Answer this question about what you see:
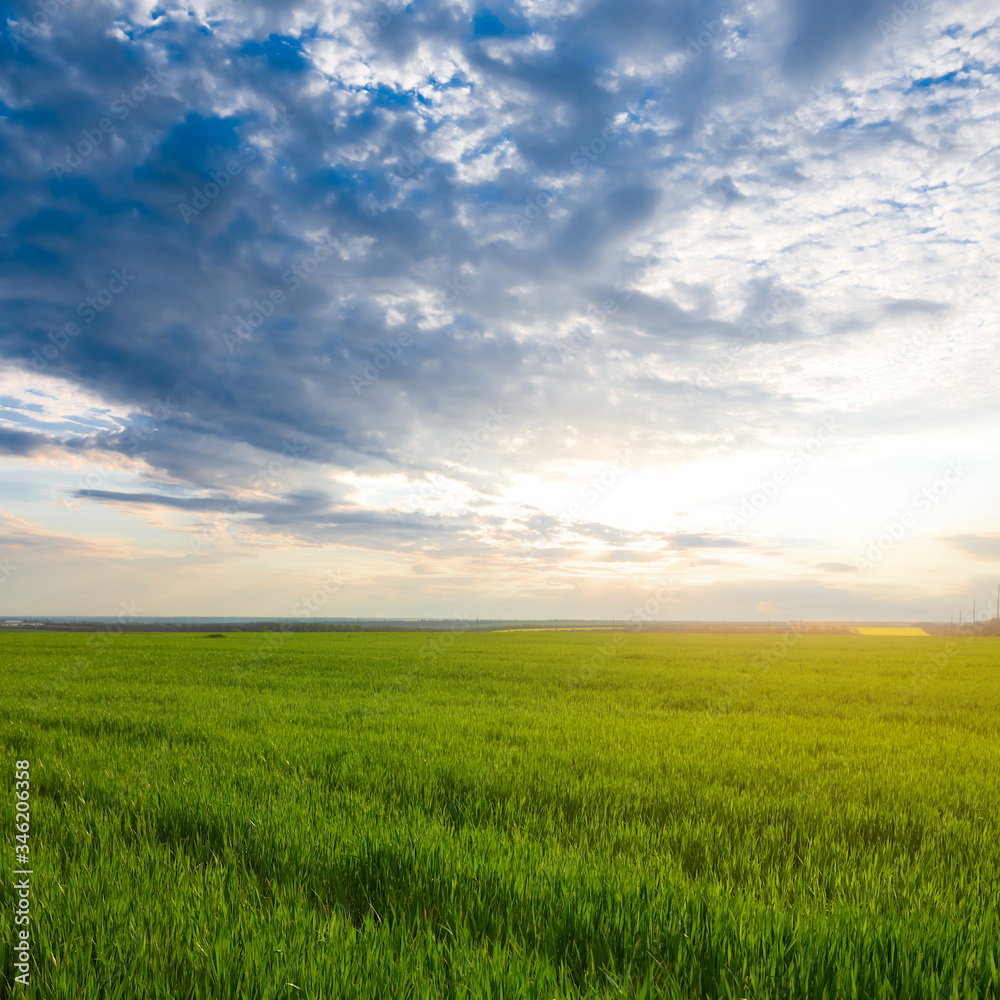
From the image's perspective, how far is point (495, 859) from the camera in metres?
4.17

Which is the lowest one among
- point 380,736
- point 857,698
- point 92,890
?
point 857,698

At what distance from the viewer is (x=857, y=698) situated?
18.1 m

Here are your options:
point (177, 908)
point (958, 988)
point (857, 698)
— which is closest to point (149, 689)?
point (177, 908)

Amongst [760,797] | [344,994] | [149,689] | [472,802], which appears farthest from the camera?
[149,689]

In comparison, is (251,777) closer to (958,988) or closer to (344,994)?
(344,994)

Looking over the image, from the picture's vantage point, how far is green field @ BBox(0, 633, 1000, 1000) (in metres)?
2.85

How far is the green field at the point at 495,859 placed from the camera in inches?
112

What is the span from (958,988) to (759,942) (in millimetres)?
881

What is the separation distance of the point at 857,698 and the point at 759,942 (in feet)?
60.4

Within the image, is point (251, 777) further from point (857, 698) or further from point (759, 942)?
point (857, 698)

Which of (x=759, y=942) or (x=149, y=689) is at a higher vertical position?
(x=759, y=942)

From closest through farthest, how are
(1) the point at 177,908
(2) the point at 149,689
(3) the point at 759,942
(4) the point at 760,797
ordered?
(3) the point at 759,942 < (1) the point at 177,908 < (4) the point at 760,797 < (2) the point at 149,689

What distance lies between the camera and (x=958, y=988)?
2.78m

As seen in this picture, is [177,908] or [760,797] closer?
[177,908]
